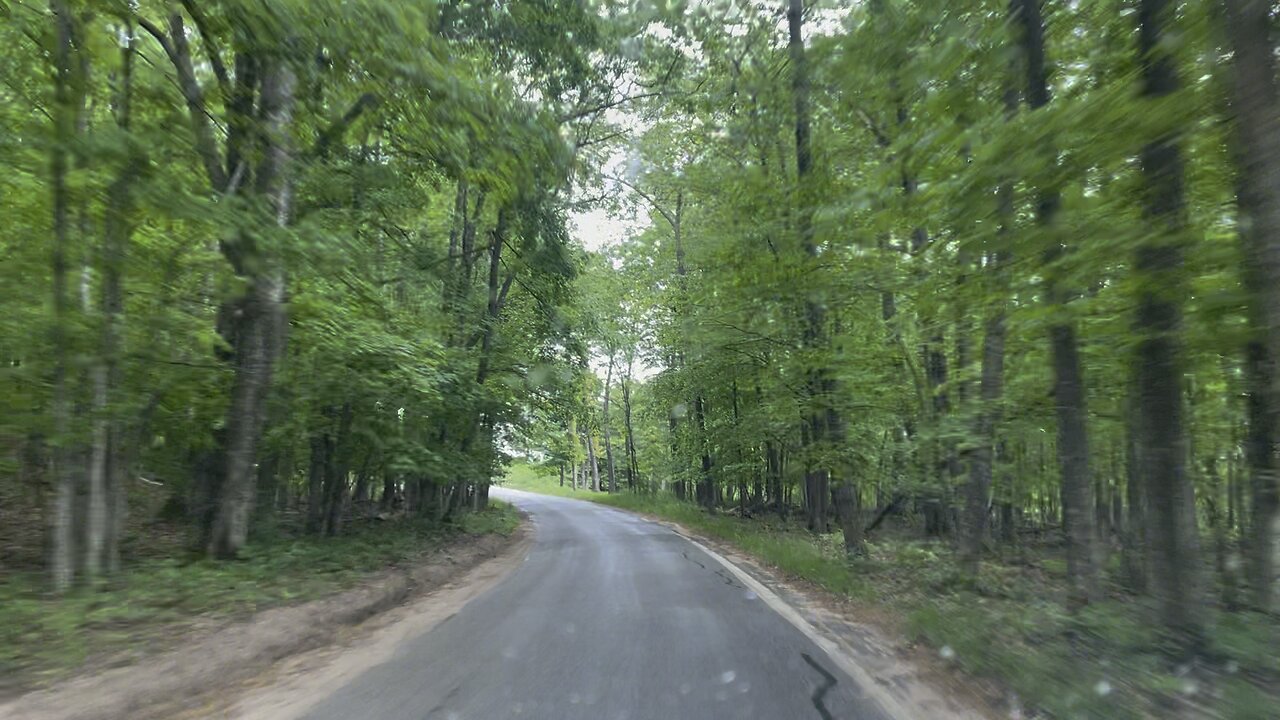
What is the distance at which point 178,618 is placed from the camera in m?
6.74

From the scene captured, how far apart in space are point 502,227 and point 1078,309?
1433 cm

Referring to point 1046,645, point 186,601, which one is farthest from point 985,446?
point 186,601

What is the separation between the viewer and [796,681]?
220 inches

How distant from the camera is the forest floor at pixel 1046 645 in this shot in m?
4.45

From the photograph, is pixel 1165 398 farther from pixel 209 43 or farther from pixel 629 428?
pixel 629 428

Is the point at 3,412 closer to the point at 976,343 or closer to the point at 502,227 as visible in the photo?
the point at 502,227

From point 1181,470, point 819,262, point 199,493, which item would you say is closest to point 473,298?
point 199,493

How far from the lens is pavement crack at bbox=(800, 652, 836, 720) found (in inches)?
192

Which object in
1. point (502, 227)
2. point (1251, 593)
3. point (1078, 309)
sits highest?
point (502, 227)

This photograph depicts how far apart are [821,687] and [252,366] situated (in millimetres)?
8214

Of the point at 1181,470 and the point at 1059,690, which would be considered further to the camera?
the point at 1181,470

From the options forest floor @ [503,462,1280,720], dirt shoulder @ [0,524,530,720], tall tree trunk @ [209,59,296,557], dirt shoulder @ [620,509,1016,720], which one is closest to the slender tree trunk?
forest floor @ [503,462,1280,720]

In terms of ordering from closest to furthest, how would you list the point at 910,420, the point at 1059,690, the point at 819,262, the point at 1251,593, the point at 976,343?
the point at 1059,690, the point at 1251,593, the point at 819,262, the point at 976,343, the point at 910,420

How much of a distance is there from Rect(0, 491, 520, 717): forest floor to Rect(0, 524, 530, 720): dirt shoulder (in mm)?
13
